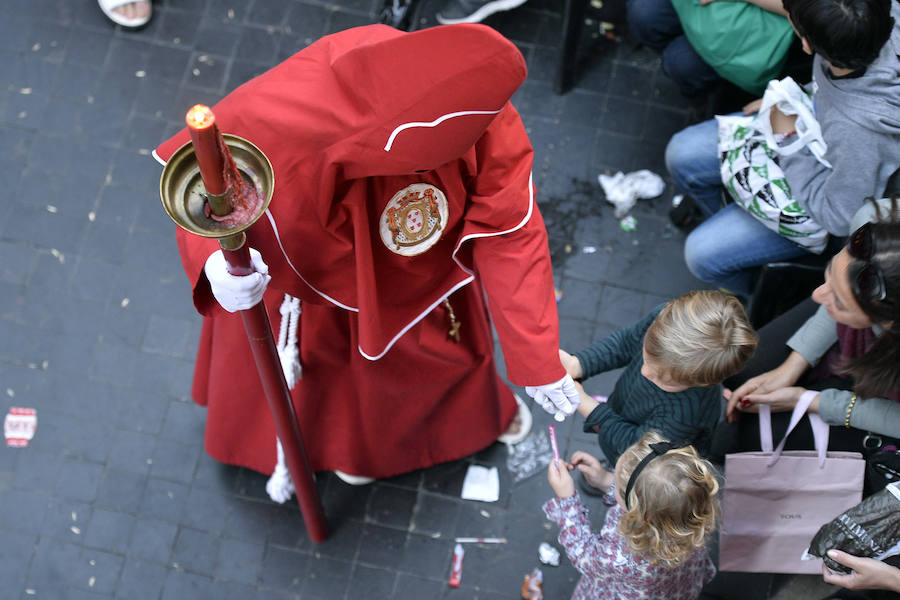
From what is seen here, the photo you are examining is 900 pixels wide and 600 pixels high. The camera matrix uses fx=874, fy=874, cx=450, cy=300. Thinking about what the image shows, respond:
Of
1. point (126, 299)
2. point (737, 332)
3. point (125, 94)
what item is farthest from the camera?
point (125, 94)

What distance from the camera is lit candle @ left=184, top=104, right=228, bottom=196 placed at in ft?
4.78

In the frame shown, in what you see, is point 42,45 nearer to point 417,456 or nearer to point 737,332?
point 417,456

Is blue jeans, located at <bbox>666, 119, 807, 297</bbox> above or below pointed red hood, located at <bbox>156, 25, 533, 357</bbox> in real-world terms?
below

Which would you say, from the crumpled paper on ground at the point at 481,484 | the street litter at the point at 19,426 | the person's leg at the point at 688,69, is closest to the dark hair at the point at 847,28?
the person's leg at the point at 688,69

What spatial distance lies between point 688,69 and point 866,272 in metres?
1.60

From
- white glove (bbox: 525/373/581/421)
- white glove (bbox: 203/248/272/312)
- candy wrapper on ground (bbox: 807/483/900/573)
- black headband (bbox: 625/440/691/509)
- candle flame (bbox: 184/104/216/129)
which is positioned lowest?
white glove (bbox: 525/373/581/421)

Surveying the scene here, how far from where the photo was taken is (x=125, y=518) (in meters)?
3.21

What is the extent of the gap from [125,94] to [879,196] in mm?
3171

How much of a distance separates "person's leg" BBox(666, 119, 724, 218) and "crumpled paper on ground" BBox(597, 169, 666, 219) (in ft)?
1.12

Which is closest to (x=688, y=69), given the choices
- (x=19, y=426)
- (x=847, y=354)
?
(x=847, y=354)

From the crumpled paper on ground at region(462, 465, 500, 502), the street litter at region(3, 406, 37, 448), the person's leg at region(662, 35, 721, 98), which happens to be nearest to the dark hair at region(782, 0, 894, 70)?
the person's leg at region(662, 35, 721, 98)

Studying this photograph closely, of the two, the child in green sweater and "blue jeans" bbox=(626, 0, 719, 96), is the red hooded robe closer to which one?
the child in green sweater

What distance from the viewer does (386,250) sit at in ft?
7.65

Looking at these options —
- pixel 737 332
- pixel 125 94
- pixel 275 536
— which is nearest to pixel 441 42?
pixel 737 332
